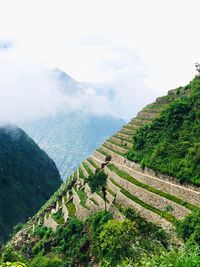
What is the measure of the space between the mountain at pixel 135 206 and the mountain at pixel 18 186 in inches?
2973

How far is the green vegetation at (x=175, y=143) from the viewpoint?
38531mm

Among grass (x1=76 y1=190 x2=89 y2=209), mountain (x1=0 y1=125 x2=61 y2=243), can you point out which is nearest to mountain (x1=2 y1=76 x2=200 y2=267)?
grass (x1=76 y1=190 x2=89 y2=209)

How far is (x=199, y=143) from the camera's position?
40.0 metres

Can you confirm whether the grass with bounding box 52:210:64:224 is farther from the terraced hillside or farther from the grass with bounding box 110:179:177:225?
the grass with bounding box 110:179:177:225

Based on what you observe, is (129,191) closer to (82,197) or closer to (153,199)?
(153,199)

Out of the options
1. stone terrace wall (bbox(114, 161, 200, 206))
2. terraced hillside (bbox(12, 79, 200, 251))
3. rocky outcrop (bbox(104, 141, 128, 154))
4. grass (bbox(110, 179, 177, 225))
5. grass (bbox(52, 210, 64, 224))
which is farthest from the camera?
rocky outcrop (bbox(104, 141, 128, 154))

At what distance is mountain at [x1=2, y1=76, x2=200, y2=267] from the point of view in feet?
93.6

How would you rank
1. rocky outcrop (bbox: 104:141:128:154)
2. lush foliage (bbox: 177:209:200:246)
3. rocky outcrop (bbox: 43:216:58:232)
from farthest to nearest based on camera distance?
rocky outcrop (bbox: 104:141:128:154) < rocky outcrop (bbox: 43:216:58:232) < lush foliage (bbox: 177:209:200:246)

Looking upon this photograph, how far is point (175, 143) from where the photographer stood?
149 ft

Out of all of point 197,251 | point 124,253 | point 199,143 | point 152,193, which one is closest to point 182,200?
point 152,193

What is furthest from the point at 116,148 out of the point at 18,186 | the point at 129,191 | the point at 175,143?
the point at 18,186

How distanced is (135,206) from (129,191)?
505 centimetres

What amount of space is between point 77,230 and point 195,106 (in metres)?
19.2

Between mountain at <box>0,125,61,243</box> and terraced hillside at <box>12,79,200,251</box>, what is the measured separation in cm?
6580
